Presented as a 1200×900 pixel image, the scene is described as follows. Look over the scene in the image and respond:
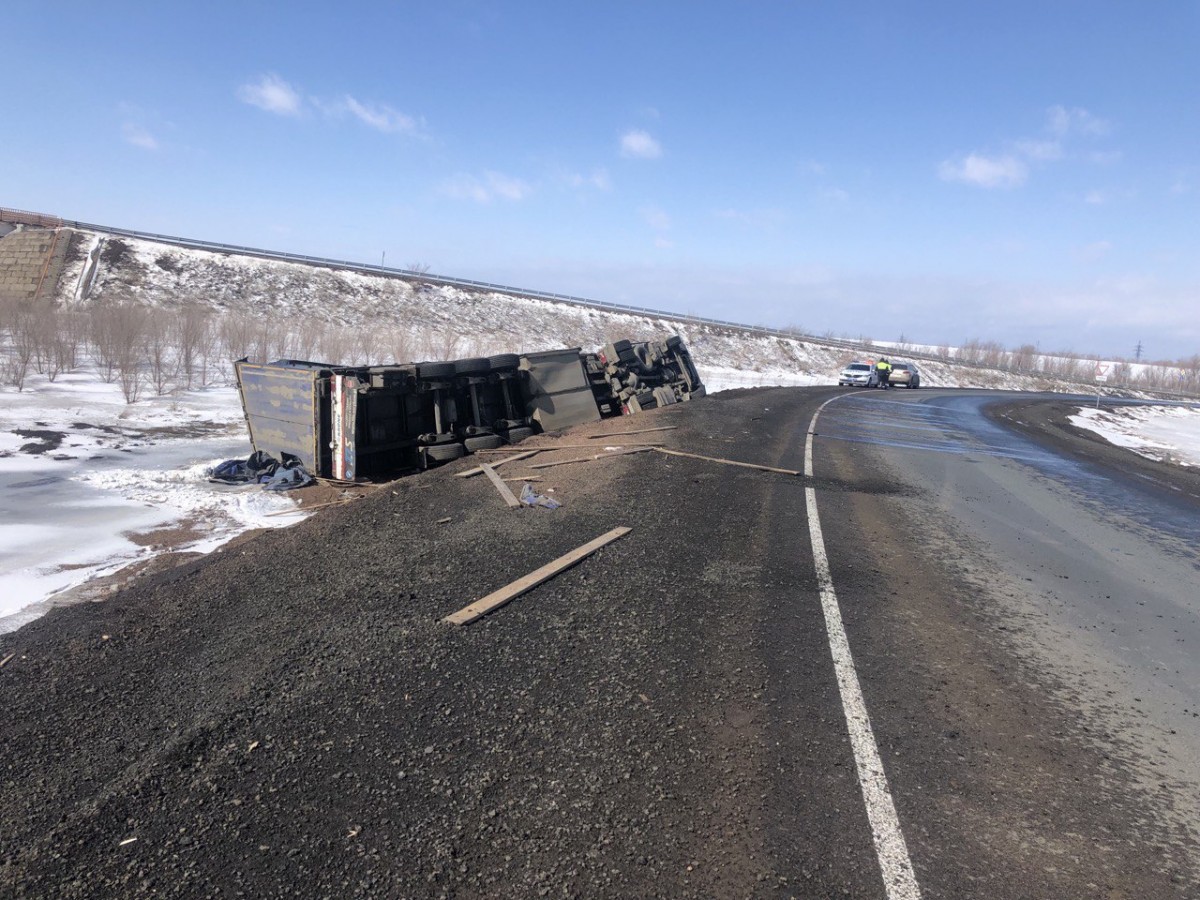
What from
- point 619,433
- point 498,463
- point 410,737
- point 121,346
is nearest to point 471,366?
point 498,463

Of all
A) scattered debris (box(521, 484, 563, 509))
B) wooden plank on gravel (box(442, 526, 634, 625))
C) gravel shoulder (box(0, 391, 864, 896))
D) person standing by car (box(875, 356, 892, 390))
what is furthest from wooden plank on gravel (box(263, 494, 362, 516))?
person standing by car (box(875, 356, 892, 390))

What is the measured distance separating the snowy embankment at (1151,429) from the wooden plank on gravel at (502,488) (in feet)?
54.4

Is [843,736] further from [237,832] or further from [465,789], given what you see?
[237,832]

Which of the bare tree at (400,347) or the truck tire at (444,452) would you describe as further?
the bare tree at (400,347)

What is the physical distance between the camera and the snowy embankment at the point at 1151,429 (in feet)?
65.3

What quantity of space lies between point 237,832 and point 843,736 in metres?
2.86

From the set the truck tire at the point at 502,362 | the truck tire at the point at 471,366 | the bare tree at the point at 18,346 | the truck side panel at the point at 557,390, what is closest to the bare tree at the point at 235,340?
the bare tree at the point at 18,346

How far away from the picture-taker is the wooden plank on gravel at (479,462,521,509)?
8736 millimetres

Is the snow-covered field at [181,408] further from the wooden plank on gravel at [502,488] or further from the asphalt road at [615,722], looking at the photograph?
the wooden plank on gravel at [502,488]

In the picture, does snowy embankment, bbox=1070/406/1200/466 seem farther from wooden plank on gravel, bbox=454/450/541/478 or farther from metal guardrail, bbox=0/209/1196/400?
metal guardrail, bbox=0/209/1196/400

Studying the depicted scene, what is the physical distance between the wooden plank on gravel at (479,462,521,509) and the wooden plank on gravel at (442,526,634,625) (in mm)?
1689

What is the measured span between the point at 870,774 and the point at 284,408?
11511 mm

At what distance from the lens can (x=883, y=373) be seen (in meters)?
40.2

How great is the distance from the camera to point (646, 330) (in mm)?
66875
